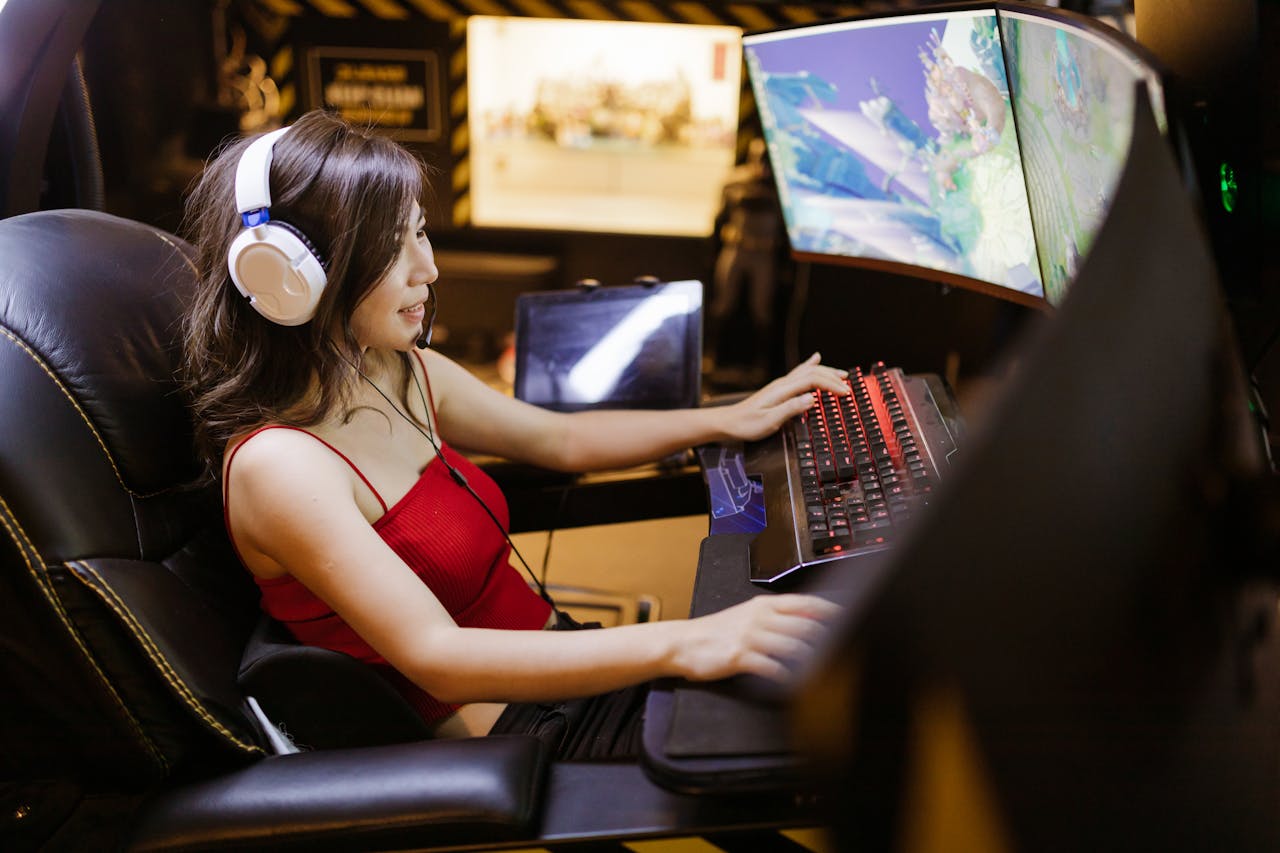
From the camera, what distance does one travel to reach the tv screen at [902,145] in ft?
4.18

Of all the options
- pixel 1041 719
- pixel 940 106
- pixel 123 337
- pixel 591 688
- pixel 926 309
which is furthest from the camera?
pixel 926 309

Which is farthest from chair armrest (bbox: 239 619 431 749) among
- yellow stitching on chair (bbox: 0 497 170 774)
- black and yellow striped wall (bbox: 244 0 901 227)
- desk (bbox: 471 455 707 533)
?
black and yellow striped wall (bbox: 244 0 901 227)

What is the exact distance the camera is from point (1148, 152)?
23.7 inches

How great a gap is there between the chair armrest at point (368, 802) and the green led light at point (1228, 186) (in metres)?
0.78

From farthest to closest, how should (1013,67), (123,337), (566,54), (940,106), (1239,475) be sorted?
(566,54) → (940,106) → (1013,67) → (123,337) → (1239,475)

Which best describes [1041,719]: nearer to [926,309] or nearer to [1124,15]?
[926,309]

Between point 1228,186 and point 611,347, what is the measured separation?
91 centimetres

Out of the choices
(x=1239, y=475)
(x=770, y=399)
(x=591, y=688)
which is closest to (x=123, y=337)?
(x=591, y=688)

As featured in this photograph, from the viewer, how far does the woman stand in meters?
0.91

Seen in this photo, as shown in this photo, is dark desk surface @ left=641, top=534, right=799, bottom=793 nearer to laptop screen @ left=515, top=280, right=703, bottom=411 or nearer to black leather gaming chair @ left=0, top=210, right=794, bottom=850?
black leather gaming chair @ left=0, top=210, right=794, bottom=850

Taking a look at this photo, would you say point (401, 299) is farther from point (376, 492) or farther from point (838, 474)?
point (838, 474)

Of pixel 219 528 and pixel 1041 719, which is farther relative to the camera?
pixel 219 528

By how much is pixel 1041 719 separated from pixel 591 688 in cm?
44

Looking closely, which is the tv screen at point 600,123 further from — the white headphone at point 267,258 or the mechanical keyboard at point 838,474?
the white headphone at point 267,258
